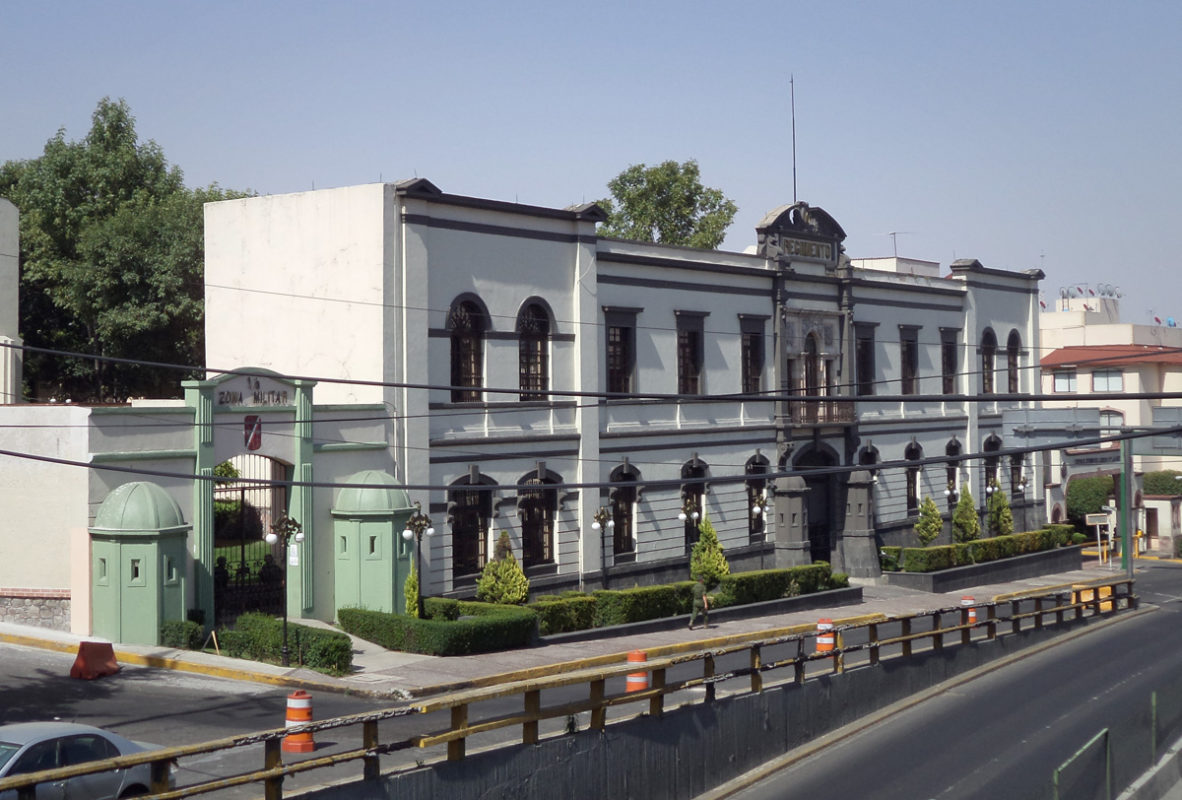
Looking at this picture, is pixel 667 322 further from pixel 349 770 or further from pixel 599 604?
pixel 349 770

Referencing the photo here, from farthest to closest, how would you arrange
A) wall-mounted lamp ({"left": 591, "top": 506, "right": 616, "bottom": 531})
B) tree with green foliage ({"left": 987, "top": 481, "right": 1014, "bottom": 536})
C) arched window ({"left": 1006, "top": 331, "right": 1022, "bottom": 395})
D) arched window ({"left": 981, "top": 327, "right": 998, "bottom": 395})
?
arched window ({"left": 1006, "top": 331, "right": 1022, "bottom": 395}) < arched window ({"left": 981, "top": 327, "right": 998, "bottom": 395}) < tree with green foliage ({"left": 987, "top": 481, "right": 1014, "bottom": 536}) < wall-mounted lamp ({"left": 591, "top": 506, "right": 616, "bottom": 531})

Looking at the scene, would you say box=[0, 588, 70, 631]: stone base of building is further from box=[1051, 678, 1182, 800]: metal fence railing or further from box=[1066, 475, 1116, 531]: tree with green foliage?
box=[1066, 475, 1116, 531]: tree with green foliage

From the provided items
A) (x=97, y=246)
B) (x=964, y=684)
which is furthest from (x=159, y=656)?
(x=97, y=246)

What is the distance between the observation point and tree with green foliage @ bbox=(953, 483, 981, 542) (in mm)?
52250

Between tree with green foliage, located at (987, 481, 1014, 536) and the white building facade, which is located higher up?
the white building facade

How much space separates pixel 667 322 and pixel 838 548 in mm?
13004

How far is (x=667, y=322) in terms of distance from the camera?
39688 millimetres

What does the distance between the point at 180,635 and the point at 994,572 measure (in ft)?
111

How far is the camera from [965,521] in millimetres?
52250

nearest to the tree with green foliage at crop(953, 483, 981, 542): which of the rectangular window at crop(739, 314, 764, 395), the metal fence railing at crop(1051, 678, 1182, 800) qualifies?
the rectangular window at crop(739, 314, 764, 395)

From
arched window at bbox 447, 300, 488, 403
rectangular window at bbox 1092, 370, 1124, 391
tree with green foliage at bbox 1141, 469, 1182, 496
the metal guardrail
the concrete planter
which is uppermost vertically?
rectangular window at bbox 1092, 370, 1124, 391

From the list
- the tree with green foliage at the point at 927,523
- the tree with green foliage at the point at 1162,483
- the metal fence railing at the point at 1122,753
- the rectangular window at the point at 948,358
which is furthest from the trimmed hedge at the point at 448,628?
the tree with green foliage at the point at 1162,483

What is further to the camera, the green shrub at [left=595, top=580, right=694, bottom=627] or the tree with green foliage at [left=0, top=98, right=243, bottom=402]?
the tree with green foliage at [left=0, top=98, right=243, bottom=402]

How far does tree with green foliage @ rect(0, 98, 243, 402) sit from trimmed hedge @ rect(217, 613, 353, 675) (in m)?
23.2
